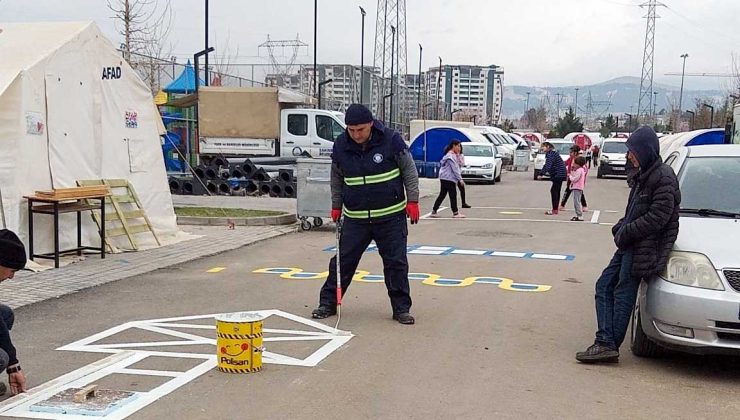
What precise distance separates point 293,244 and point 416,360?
7380mm

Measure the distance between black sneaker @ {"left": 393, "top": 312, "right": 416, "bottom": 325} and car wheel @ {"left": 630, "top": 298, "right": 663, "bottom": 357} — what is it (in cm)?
208

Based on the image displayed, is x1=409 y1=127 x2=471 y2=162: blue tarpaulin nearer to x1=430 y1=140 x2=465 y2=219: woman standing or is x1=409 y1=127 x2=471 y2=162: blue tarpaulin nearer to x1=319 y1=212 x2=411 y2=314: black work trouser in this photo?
x1=430 y1=140 x2=465 y2=219: woman standing

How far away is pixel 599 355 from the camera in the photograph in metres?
6.44

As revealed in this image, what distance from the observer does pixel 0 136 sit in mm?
10367

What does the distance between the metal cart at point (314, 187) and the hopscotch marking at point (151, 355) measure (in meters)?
6.64

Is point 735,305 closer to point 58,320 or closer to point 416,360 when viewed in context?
point 416,360

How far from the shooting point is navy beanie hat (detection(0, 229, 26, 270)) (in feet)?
16.7

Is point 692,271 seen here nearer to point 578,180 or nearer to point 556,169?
point 578,180

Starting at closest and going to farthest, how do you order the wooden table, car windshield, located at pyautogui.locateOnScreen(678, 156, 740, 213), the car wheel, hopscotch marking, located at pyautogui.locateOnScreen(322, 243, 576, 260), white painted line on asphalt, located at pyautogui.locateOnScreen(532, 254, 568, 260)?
1. the car wheel
2. car windshield, located at pyautogui.locateOnScreen(678, 156, 740, 213)
3. the wooden table
4. white painted line on asphalt, located at pyautogui.locateOnScreen(532, 254, 568, 260)
5. hopscotch marking, located at pyautogui.locateOnScreen(322, 243, 576, 260)

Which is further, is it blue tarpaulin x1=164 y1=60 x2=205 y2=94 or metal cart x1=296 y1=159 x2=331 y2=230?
blue tarpaulin x1=164 y1=60 x2=205 y2=94

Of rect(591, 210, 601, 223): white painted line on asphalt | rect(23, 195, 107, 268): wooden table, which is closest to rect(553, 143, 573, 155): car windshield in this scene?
rect(591, 210, 601, 223): white painted line on asphalt

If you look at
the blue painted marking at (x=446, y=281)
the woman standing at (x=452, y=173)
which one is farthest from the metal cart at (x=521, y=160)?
the blue painted marking at (x=446, y=281)

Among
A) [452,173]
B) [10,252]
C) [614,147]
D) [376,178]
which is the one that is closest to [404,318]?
[376,178]

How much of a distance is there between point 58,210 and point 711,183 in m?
7.89
